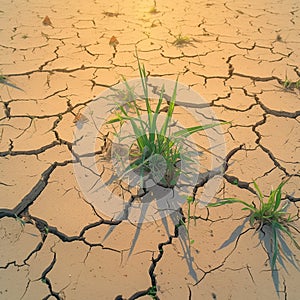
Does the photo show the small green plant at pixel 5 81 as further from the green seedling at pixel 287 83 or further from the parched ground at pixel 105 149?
the green seedling at pixel 287 83

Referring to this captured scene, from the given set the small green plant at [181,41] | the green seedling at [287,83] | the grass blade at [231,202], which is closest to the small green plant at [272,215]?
the grass blade at [231,202]

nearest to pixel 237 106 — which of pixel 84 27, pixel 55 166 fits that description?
pixel 55 166

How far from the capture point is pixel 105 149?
6.49 ft

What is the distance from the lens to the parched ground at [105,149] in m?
1.41

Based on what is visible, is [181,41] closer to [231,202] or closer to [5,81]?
[5,81]

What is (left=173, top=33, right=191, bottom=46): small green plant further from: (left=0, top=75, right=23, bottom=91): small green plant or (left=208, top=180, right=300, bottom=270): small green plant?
(left=208, top=180, right=300, bottom=270): small green plant

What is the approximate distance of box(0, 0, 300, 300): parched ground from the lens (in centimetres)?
141

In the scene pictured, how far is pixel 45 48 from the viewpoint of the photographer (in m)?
2.99

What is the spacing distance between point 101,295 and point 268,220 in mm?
784

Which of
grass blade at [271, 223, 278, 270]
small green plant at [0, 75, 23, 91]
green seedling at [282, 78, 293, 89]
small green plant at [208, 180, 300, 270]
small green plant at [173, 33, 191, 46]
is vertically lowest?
grass blade at [271, 223, 278, 270]

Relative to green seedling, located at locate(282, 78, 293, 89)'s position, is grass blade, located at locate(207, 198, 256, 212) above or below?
below

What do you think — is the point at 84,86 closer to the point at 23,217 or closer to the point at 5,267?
the point at 23,217

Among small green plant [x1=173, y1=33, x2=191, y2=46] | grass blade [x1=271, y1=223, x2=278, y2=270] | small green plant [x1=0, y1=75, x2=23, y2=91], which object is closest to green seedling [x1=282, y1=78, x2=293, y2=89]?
small green plant [x1=173, y1=33, x2=191, y2=46]

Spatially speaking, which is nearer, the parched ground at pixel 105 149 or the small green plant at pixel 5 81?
the parched ground at pixel 105 149
